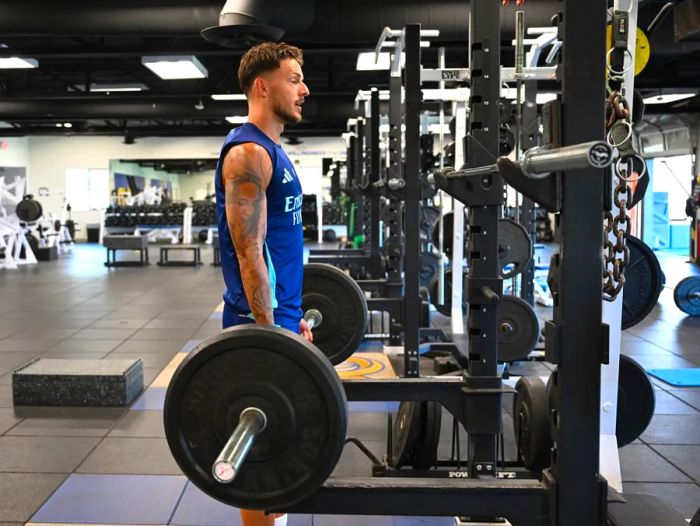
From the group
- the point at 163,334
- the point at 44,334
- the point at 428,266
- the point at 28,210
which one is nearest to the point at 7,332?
the point at 44,334

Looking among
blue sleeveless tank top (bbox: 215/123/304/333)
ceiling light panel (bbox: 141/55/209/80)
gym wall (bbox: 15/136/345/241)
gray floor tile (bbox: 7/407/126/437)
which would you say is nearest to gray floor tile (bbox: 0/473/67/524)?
gray floor tile (bbox: 7/407/126/437)

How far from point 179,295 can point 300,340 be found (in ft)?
17.9

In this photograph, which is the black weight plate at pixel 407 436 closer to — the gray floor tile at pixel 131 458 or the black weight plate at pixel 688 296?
the gray floor tile at pixel 131 458

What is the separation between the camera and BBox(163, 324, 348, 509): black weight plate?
1.06 m

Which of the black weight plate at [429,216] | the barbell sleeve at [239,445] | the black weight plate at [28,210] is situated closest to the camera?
the barbell sleeve at [239,445]

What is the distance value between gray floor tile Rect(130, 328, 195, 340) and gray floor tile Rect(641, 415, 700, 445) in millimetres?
2847

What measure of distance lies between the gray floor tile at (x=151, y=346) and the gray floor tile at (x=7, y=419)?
1211 mm

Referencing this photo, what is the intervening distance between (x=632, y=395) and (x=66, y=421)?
82.3 inches

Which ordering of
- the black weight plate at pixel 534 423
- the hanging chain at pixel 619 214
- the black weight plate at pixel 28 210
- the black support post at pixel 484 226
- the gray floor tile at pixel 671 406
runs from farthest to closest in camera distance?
the black weight plate at pixel 28 210
the gray floor tile at pixel 671 406
the black support post at pixel 484 226
the black weight plate at pixel 534 423
the hanging chain at pixel 619 214

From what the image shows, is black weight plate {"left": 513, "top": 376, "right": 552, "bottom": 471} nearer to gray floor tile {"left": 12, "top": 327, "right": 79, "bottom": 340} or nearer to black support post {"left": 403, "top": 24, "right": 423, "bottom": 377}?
black support post {"left": 403, "top": 24, "right": 423, "bottom": 377}

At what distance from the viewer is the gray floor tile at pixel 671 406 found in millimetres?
2785

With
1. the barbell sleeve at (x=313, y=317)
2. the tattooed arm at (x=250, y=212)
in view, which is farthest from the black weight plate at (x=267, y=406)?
the barbell sleeve at (x=313, y=317)

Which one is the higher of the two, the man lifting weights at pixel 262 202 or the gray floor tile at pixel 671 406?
the man lifting weights at pixel 262 202

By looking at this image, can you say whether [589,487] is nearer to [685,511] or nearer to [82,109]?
[685,511]
